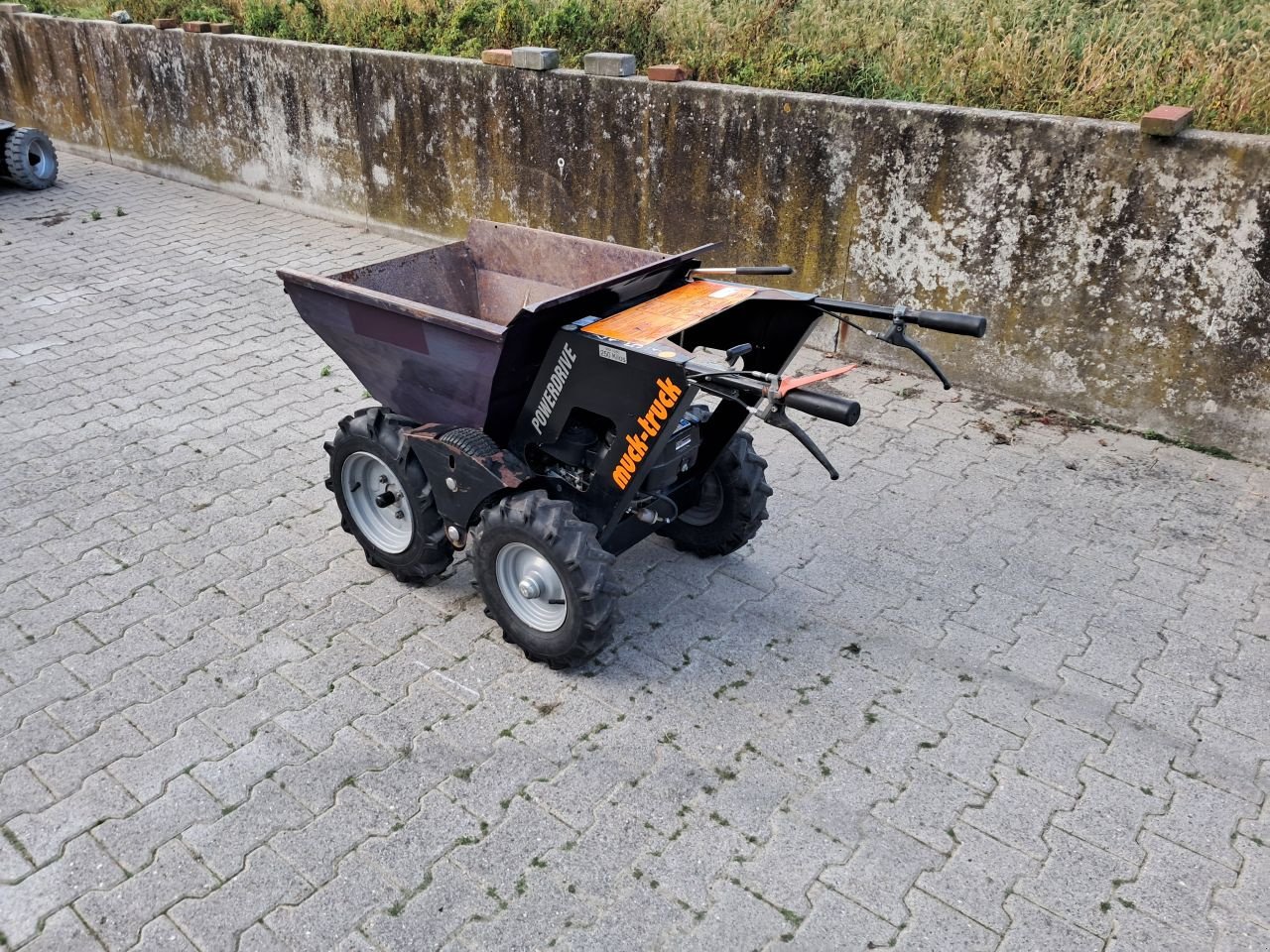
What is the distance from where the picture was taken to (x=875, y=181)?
6.93m

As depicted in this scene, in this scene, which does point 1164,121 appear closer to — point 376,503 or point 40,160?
point 376,503

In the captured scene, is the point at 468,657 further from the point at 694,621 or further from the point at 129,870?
the point at 129,870

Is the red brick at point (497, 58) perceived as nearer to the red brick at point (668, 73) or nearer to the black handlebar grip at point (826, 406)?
the red brick at point (668, 73)

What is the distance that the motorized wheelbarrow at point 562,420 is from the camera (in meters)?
4.05

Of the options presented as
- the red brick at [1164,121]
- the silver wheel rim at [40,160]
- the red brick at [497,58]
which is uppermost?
the red brick at [1164,121]

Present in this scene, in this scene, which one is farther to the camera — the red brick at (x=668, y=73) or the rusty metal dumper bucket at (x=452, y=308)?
the red brick at (x=668, y=73)

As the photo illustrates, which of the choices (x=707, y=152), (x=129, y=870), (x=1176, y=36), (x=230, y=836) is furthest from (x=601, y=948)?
(x=1176, y=36)

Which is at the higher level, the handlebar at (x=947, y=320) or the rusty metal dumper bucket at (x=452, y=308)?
the handlebar at (x=947, y=320)

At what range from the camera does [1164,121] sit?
583 cm

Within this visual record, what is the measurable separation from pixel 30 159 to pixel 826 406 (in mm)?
11486

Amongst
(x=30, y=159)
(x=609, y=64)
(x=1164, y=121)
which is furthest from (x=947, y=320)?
(x=30, y=159)

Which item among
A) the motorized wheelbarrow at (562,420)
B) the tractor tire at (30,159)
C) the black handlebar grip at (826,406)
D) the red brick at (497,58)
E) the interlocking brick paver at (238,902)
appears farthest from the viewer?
the tractor tire at (30,159)

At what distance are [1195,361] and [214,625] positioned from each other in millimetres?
5509

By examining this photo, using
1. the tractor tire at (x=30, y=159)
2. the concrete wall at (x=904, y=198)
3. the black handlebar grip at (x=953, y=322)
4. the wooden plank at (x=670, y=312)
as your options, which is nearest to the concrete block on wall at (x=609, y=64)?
the concrete wall at (x=904, y=198)
